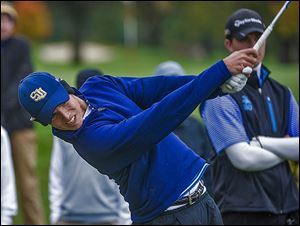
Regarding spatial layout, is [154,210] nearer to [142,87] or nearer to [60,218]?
[142,87]

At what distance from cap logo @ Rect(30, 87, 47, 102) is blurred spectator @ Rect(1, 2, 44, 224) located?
4.35 metres

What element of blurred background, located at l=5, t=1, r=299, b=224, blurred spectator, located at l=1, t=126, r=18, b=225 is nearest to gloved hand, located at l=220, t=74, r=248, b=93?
blurred spectator, located at l=1, t=126, r=18, b=225

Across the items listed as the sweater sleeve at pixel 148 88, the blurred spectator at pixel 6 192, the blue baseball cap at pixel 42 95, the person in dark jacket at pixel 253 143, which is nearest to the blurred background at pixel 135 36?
the person in dark jacket at pixel 253 143

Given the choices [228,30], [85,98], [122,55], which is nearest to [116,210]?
[228,30]

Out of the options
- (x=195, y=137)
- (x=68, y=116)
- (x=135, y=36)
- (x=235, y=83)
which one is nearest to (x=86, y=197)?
(x=195, y=137)

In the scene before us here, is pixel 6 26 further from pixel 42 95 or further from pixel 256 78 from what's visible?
pixel 42 95

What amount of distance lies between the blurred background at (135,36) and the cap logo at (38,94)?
3.82 meters

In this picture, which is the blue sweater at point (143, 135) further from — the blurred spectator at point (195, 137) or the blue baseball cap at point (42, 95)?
the blurred spectator at point (195, 137)

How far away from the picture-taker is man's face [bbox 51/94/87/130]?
157 inches

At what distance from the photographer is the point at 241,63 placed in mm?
3664

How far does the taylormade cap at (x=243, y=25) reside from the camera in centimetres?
522

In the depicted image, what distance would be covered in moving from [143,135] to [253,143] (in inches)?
62.6

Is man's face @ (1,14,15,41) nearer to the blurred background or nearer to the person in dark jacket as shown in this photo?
the blurred background

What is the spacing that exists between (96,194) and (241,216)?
60.9 inches
